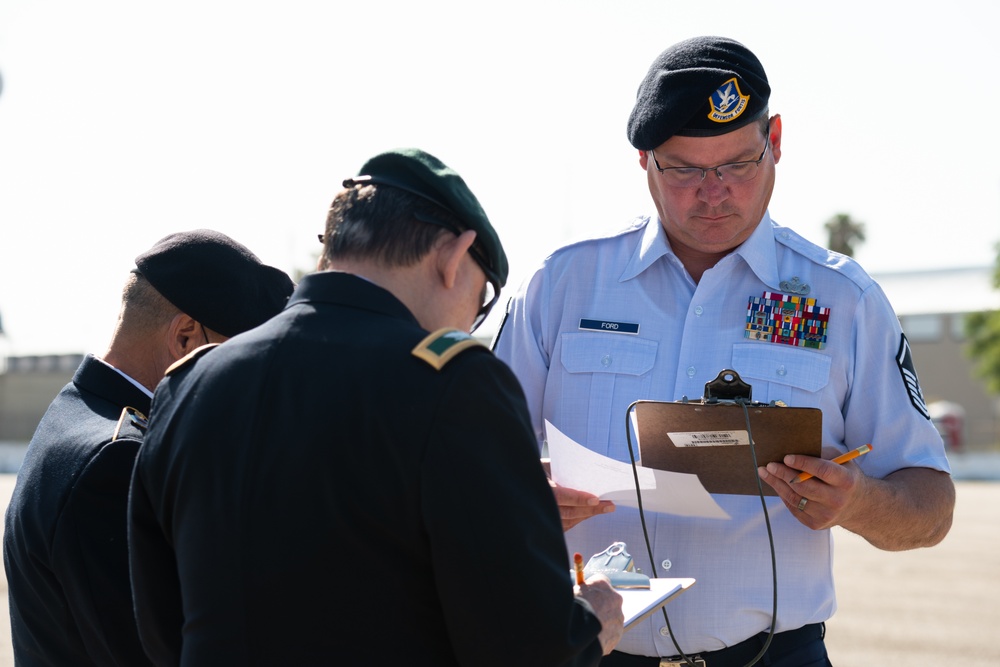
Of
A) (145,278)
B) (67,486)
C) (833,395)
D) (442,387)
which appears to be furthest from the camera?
(833,395)

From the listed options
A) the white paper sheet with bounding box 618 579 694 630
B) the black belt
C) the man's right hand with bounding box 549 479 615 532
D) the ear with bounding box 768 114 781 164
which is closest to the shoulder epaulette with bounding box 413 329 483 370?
the white paper sheet with bounding box 618 579 694 630

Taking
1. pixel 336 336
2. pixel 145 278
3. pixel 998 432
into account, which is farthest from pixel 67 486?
pixel 998 432

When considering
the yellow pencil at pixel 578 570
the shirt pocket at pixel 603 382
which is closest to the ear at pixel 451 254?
the yellow pencil at pixel 578 570

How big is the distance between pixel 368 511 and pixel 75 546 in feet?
2.73

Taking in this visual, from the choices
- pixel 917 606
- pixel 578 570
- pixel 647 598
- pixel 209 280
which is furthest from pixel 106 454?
pixel 917 606

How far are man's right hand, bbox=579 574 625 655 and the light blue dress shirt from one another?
798 millimetres

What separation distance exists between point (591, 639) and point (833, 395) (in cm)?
131

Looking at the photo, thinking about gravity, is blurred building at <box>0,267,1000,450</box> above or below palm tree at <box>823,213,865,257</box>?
below

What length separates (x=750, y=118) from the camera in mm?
2855

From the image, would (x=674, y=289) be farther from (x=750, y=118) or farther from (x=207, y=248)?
(x=207, y=248)

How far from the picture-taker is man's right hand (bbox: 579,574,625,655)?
1.85 metres

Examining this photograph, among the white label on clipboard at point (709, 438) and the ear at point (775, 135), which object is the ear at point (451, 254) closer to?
the white label on clipboard at point (709, 438)

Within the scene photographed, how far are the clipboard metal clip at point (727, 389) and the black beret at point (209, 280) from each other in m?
1.04

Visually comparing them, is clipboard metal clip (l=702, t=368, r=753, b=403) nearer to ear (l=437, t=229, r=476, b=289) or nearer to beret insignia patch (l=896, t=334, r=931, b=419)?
beret insignia patch (l=896, t=334, r=931, b=419)
